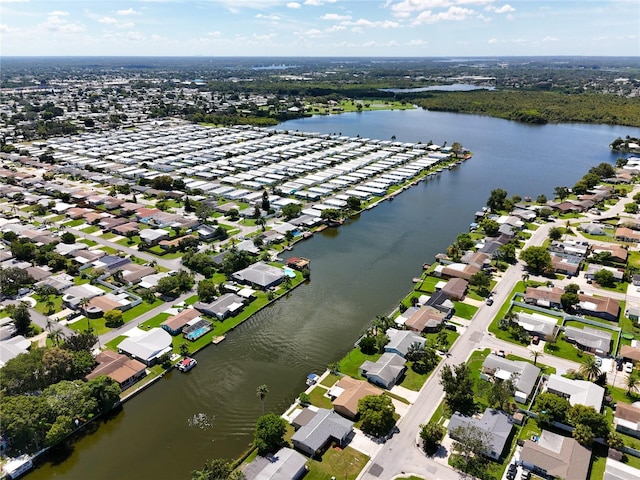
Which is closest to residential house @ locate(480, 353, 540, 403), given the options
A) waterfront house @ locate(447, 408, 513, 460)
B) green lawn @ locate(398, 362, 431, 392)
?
waterfront house @ locate(447, 408, 513, 460)

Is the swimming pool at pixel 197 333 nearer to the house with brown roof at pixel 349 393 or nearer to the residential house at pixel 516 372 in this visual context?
the house with brown roof at pixel 349 393

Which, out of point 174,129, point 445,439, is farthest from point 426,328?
point 174,129

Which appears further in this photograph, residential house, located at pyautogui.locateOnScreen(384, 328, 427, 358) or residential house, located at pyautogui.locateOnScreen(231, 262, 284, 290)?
residential house, located at pyautogui.locateOnScreen(231, 262, 284, 290)

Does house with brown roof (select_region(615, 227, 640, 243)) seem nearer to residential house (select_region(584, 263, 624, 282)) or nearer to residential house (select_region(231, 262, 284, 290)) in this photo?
residential house (select_region(584, 263, 624, 282))

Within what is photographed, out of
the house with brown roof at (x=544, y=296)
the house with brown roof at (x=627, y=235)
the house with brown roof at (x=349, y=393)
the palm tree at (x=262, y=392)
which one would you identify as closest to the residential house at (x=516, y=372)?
the house with brown roof at (x=349, y=393)

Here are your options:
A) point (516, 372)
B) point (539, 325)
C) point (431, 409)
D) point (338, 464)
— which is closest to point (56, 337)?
point (338, 464)

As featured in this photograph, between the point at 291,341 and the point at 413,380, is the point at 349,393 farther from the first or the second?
the point at 291,341

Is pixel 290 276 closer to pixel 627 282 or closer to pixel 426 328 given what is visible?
pixel 426 328
